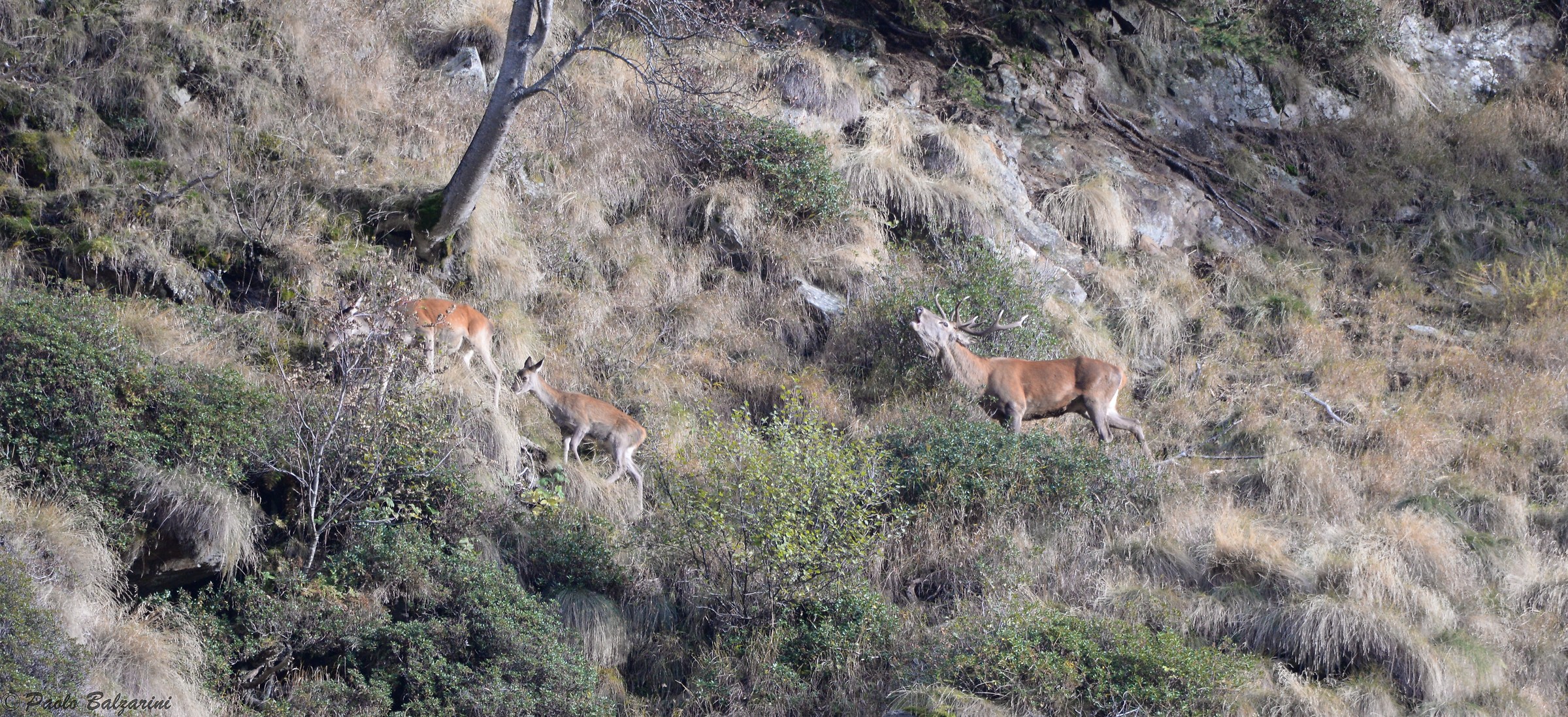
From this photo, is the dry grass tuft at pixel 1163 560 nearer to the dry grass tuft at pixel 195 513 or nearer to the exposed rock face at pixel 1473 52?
the dry grass tuft at pixel 195 513

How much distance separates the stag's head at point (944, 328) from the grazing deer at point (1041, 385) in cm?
1

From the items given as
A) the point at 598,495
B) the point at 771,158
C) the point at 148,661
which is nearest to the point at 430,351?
the point at 598,495

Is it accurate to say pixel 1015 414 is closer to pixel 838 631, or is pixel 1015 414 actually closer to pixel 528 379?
pixel 838 631

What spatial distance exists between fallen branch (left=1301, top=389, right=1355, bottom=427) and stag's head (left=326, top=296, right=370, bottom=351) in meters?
10.0

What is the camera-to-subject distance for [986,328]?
1414 centimetres

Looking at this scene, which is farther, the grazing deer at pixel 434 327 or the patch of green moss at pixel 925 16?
the patch of green moss at pixel 925 16

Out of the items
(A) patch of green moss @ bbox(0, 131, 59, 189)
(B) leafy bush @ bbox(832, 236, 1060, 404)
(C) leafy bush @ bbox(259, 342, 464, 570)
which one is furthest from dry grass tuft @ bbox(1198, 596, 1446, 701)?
(A) patch of green moss @ bbox(0, 131, 59, 189)

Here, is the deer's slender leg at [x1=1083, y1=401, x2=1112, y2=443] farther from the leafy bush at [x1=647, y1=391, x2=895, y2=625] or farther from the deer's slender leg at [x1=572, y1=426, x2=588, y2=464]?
the deer's slender leg at [x1=572, y1=426, x2=588, y2=464]

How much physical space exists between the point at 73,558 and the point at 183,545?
761mm

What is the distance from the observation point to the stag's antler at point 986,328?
45.8ft

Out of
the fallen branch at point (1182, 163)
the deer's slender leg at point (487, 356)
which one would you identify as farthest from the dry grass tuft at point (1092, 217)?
the deer's slender leg at point (487, 356)

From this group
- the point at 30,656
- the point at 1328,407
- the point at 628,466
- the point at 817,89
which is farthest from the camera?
the point at 817,89

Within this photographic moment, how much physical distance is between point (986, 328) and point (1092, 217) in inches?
158

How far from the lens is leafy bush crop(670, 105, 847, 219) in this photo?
51.7ft
